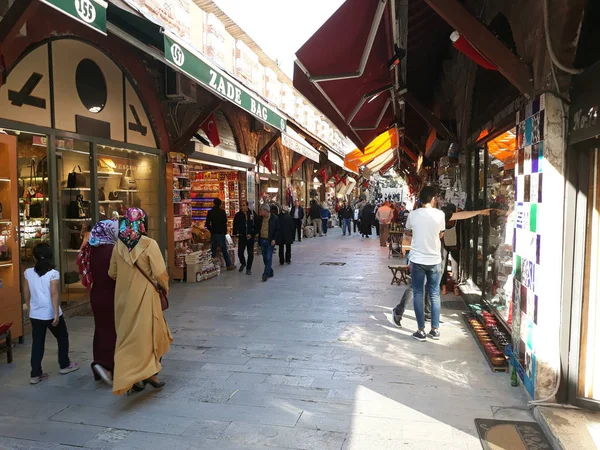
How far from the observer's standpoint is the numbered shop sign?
4.08 meters

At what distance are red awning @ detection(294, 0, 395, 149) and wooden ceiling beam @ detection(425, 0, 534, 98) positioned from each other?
65 cm

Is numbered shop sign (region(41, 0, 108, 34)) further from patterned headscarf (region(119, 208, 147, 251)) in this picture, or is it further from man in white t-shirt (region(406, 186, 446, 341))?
man in white t-shirt (region(406, 186, 446, 341))

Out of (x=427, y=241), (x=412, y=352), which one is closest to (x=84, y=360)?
(x=412, y=352)

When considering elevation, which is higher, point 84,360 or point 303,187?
point 303,187

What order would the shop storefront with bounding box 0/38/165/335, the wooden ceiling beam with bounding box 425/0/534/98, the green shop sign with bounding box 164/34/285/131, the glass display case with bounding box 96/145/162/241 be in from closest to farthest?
the wooden ceiling beam with bounding box 425/0/534/98 < the green shop sign with bounding box 164/34/285/131 < the shop storefront with bounding box 0/38/165/335 < the glass display case with bounding box 96/145/162/241

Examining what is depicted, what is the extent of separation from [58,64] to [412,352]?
248 inches

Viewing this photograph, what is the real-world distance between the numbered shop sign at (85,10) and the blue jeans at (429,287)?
4.35 meters

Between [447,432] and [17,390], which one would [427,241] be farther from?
[17,390]

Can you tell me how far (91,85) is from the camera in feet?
24.2

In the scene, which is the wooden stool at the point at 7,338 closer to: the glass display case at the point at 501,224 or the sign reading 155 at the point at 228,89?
the sign reading 155 at the point at 228,89

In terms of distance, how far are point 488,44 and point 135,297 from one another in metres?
3.66

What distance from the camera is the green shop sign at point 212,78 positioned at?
5.71 metres

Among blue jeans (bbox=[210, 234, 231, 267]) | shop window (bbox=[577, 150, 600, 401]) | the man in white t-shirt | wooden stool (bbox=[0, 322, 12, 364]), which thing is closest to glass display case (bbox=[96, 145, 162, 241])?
blue jeans (bbox=[210, 234, 231, 267])

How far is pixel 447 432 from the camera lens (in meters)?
3.29
